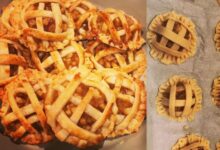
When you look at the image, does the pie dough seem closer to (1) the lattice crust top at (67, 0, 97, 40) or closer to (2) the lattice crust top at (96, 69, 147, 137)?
(2) the lattice crust top at (96, 69, 147, 137)

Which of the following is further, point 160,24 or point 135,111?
point 160,24

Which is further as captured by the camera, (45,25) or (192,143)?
(192,143)

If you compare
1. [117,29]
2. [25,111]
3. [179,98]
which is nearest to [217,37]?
[179,98]

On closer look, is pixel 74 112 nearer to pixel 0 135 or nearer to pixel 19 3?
pixel 0 135

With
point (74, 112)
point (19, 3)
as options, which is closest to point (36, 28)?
point (19, 3)

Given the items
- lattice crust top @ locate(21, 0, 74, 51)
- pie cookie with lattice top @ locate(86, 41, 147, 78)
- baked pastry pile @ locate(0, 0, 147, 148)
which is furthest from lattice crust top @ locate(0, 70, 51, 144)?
pie cookie with lattice top @ locate(86, 41, 147, 78)

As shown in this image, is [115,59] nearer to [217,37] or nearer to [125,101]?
[125,101]

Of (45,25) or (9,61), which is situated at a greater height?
(45,25)
